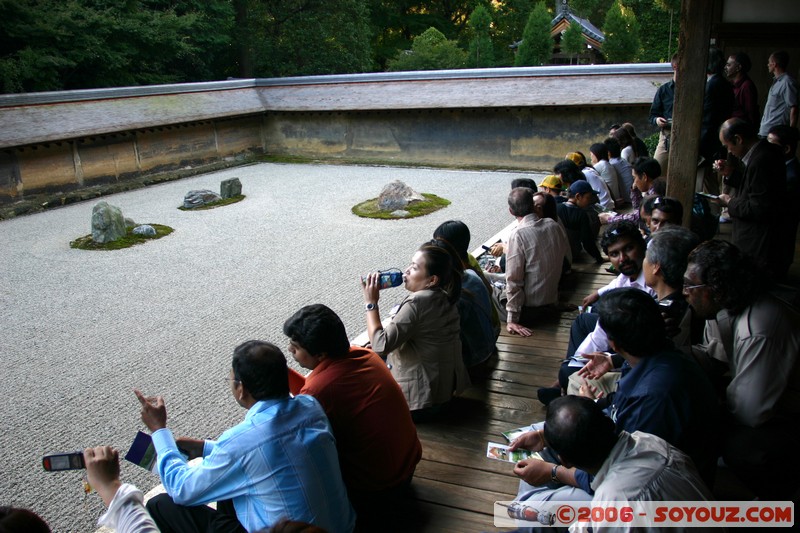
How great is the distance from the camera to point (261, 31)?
22.2 metres

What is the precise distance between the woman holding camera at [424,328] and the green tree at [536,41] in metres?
21.6

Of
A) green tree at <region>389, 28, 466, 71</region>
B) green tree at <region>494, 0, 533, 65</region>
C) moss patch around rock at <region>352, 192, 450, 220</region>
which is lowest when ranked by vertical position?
moss patch around rock at <region>352, 192, 450, 220</region>

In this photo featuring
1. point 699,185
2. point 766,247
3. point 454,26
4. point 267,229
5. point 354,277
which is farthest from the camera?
point 454,26

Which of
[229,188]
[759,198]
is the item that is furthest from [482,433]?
[229,188]

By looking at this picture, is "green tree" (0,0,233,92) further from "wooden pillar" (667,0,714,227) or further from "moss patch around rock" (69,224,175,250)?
"wooden pillar" (667,0,714,227)

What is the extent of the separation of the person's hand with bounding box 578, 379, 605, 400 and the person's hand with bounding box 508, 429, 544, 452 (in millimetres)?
370

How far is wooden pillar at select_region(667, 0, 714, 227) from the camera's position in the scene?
170 inches

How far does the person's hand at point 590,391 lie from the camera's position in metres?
2.86

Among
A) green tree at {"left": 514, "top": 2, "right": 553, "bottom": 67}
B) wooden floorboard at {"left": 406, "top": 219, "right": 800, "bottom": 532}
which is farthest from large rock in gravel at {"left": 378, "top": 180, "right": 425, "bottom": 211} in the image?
green tree at {"left": 514, "top": 2, "right": 553, "bottom": 67}

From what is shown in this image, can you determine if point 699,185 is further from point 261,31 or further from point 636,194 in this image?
point 261,31

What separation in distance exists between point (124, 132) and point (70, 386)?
9.72 metres

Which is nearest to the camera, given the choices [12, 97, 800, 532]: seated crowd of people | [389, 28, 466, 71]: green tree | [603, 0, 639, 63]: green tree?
[12, 97, 800, 532]: seated crowd of people

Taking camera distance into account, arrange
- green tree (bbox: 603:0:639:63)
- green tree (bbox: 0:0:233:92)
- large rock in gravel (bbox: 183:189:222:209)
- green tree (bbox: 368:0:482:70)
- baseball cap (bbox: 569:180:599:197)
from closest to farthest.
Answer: baseball cap (bbox: 569:180:599:197) < large rock in gravel (bbox: 183:189:222:209) < green tree (bbox: 0:0:233:92) < green tree (bbox: 603:0:639:63) < green tree (bbox: 368:0:482:70)

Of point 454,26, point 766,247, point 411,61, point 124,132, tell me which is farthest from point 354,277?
point 454,26
